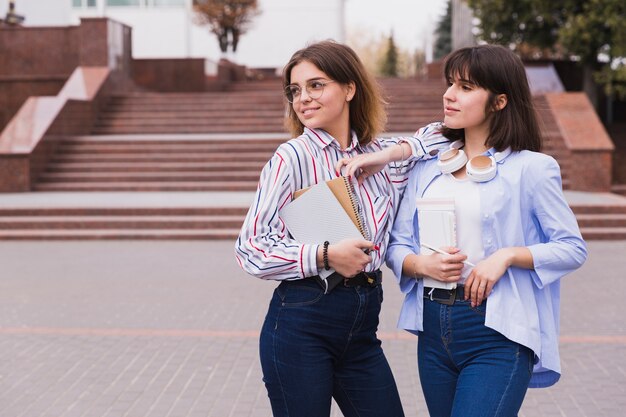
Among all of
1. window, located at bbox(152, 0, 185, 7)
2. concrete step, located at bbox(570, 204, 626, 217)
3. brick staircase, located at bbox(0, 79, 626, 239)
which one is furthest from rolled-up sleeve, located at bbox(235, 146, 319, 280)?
window, located at bbox(152, 0, 185, 7)

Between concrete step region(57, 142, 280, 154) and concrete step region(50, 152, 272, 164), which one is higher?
concrete step region(57, 142, 280, 154)

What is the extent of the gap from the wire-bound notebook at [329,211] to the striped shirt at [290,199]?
0.17 feet

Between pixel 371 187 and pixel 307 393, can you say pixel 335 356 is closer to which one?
pixel 307 393

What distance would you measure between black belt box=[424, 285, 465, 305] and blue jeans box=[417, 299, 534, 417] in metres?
0.01

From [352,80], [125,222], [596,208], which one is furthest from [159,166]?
[352,80]

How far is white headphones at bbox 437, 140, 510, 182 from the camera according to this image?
8.36 feet

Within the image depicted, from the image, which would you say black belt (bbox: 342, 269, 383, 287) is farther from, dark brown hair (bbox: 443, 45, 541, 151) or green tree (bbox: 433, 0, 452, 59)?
green tree (bbox: 433, 0, 452, 59)

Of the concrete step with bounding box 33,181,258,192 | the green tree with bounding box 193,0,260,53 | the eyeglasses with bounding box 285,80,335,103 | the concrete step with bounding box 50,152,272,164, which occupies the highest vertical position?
the green tree with bounding box 193,0,260,53

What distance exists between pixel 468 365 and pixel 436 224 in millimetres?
423

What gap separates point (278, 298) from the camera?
2.63 metres

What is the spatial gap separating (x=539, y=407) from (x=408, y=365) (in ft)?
3.44

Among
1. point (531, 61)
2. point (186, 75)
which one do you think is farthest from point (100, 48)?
point (531, 61)

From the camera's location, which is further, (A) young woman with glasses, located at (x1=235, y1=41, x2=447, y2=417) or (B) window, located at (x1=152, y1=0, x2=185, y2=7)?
(B) window, located at (x1=152, y1=0, x2=185, y2=7)

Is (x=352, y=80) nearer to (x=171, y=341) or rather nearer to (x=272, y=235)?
(x=272, y=235)
